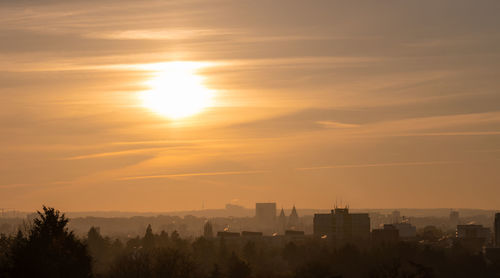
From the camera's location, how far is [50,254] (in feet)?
238

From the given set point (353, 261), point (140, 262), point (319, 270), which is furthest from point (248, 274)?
point (353, 261)

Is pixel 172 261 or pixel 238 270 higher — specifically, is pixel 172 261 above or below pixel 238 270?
above

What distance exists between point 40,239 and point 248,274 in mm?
55596

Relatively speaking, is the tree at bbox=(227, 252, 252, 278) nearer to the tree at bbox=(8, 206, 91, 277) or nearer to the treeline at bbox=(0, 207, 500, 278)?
the treeline at bbox=(0, 207, 500, 278)

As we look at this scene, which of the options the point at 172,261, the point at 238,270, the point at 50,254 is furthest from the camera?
the point at 238,270

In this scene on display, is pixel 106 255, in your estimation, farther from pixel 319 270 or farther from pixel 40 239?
pixel 40 239

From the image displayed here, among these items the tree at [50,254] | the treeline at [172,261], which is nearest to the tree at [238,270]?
the treeline at [172,261]

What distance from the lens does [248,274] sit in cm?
12675

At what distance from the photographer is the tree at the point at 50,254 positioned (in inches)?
2790

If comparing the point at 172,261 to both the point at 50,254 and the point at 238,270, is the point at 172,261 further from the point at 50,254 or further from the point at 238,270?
the point at 50,254

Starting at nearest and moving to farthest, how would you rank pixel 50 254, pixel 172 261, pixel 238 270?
1. pixel 50 254
2. pixel 172 261
3. pixel 238 270

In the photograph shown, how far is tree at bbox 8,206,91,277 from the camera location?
70875 millimetres

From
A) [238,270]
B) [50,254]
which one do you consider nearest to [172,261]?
[238,270]

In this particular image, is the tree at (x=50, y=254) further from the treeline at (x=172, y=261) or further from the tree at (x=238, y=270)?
the tree at (x=238, y=270)
